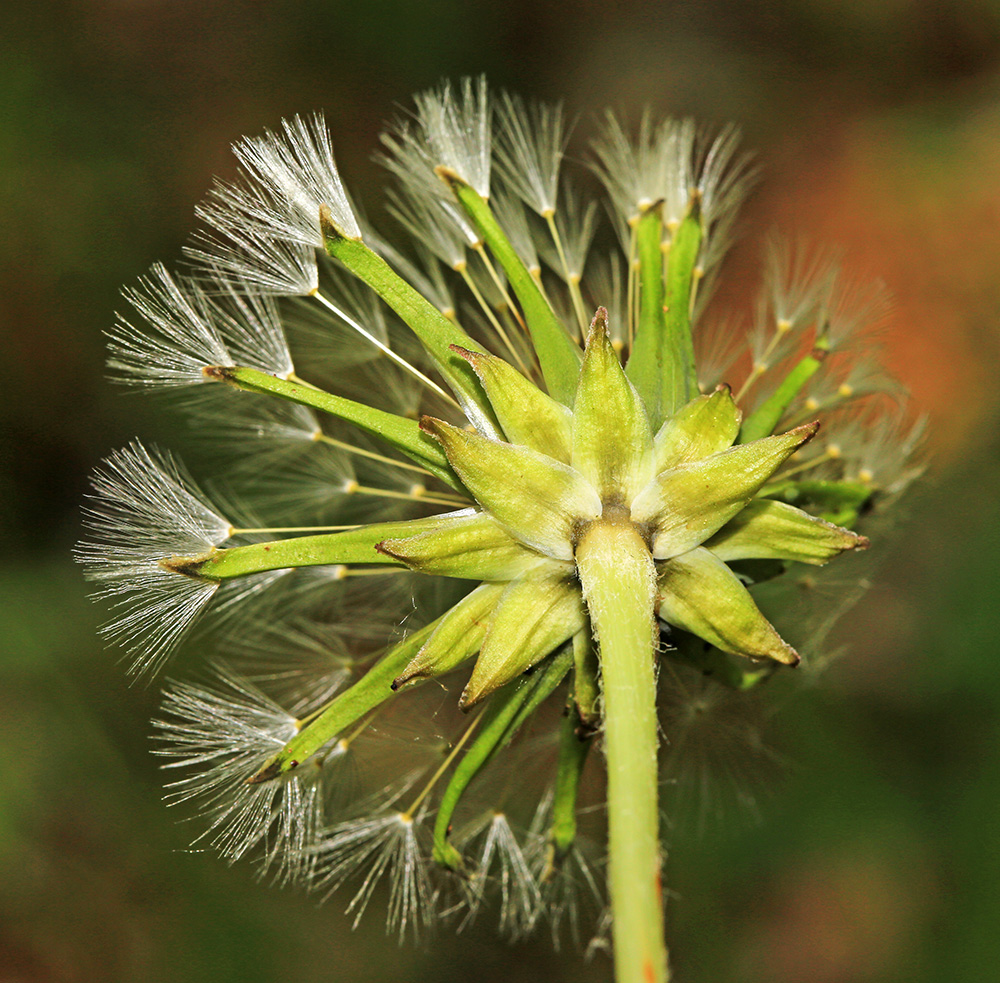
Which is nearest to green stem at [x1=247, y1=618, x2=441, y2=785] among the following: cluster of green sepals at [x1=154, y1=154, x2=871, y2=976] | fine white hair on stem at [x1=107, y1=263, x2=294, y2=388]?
cluster of green sepals at [x1=154, y1=154, x2=871, y2=976]

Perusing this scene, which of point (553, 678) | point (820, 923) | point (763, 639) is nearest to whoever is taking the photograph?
point (763, 639)

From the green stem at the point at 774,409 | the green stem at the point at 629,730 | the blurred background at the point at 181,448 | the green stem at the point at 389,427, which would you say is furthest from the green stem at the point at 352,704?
the blurred background at the point at 181,448

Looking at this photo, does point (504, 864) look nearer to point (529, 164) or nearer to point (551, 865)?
point (551, 865)

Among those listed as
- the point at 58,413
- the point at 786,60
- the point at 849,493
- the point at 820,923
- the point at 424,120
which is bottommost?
the point at 820,923

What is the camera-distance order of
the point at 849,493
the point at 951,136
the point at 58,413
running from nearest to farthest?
the point at 849,493 → the point at 58,413 → the point at 951,136

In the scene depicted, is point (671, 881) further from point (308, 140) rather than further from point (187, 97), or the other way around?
point (187, 97)

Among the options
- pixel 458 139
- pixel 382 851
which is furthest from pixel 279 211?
pixel 382 851

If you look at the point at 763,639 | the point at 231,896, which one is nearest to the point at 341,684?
the point at 763,639

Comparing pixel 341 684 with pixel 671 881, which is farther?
pixel 671 881
